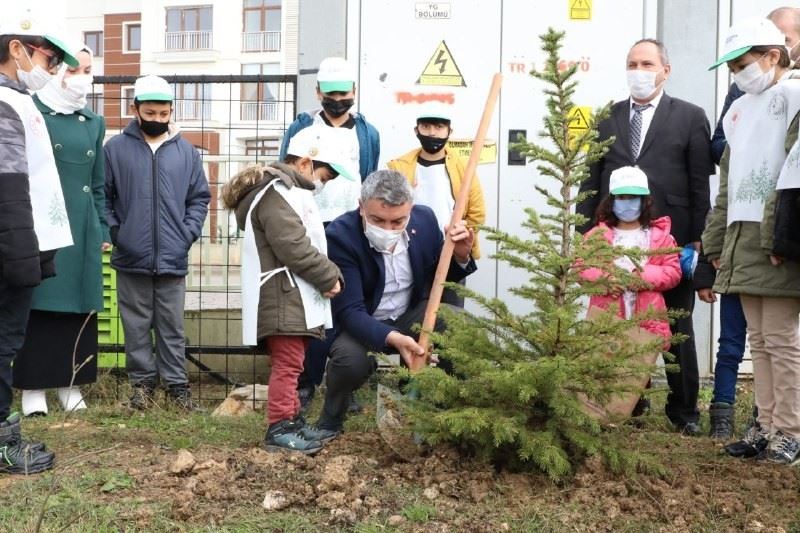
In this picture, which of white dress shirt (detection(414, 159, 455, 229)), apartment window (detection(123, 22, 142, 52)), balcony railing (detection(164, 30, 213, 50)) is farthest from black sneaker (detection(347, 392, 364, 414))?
apartment window (detection(123, 22, 142, 52))

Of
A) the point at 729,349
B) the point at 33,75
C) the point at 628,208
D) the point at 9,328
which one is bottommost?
the point at 729,349

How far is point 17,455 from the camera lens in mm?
4270

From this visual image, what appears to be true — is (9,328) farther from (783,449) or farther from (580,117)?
(580,117)

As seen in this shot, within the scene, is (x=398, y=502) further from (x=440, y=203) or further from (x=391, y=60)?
(x=391, y=60)

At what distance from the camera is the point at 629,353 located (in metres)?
3.81

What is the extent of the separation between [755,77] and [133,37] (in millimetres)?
39719

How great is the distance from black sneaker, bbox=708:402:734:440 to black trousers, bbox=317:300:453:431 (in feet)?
4.84

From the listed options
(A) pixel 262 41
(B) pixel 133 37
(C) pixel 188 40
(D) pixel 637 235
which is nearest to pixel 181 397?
(D) pixel 637 235

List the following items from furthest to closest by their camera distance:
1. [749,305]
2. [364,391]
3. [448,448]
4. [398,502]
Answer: [364,391], [749,305], [448,448], [398,502]

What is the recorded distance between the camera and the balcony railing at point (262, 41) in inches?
1617

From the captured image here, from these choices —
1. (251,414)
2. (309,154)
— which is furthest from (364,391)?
(309,154)

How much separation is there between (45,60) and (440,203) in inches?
91.4

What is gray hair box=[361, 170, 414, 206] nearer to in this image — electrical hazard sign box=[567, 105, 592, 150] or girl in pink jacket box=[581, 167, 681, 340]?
girl in pink jacket box=[581, 167, 681, 340]

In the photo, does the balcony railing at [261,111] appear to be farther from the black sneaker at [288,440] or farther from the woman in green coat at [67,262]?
the black sneaker at [288,440]
